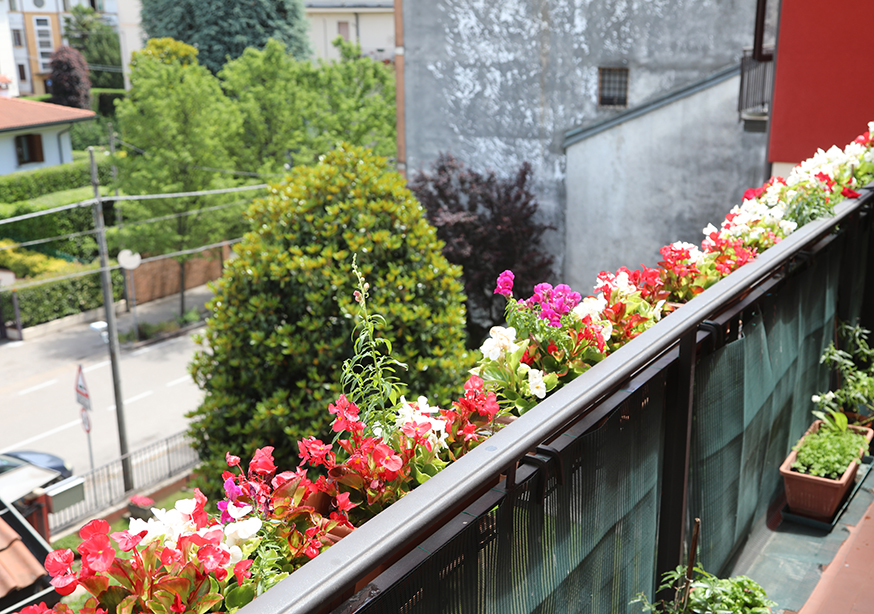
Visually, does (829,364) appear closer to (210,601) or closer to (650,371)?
(650,371)

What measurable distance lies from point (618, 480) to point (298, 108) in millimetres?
24506

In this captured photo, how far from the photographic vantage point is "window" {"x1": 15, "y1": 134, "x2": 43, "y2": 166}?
2713 centimetres

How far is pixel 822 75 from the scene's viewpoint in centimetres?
714

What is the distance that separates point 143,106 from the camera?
77.3ft

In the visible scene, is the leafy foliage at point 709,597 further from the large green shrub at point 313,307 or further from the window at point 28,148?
the window at point 28,148

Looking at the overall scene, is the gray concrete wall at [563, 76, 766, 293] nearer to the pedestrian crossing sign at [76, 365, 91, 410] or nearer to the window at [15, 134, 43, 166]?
the pedestrian crossing sign at [76, 365, 91, 410]

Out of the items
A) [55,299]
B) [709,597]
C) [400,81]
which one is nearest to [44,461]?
[55,299]

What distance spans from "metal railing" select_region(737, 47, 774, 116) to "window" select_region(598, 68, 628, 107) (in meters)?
3.90

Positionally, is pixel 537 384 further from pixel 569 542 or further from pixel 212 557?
pixel 212 557

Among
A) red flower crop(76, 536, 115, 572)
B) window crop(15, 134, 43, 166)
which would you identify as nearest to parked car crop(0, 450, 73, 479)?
red flower crop(76, 536, 115, 572)

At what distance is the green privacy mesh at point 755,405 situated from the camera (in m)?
2.38

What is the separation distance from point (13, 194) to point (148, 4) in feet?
43.3

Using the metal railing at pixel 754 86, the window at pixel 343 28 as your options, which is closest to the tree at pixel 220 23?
the window at pixel 343 28

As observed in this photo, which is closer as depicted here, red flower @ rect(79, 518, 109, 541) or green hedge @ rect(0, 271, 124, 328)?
red flower @ rect(79, 518, 109, 541)
